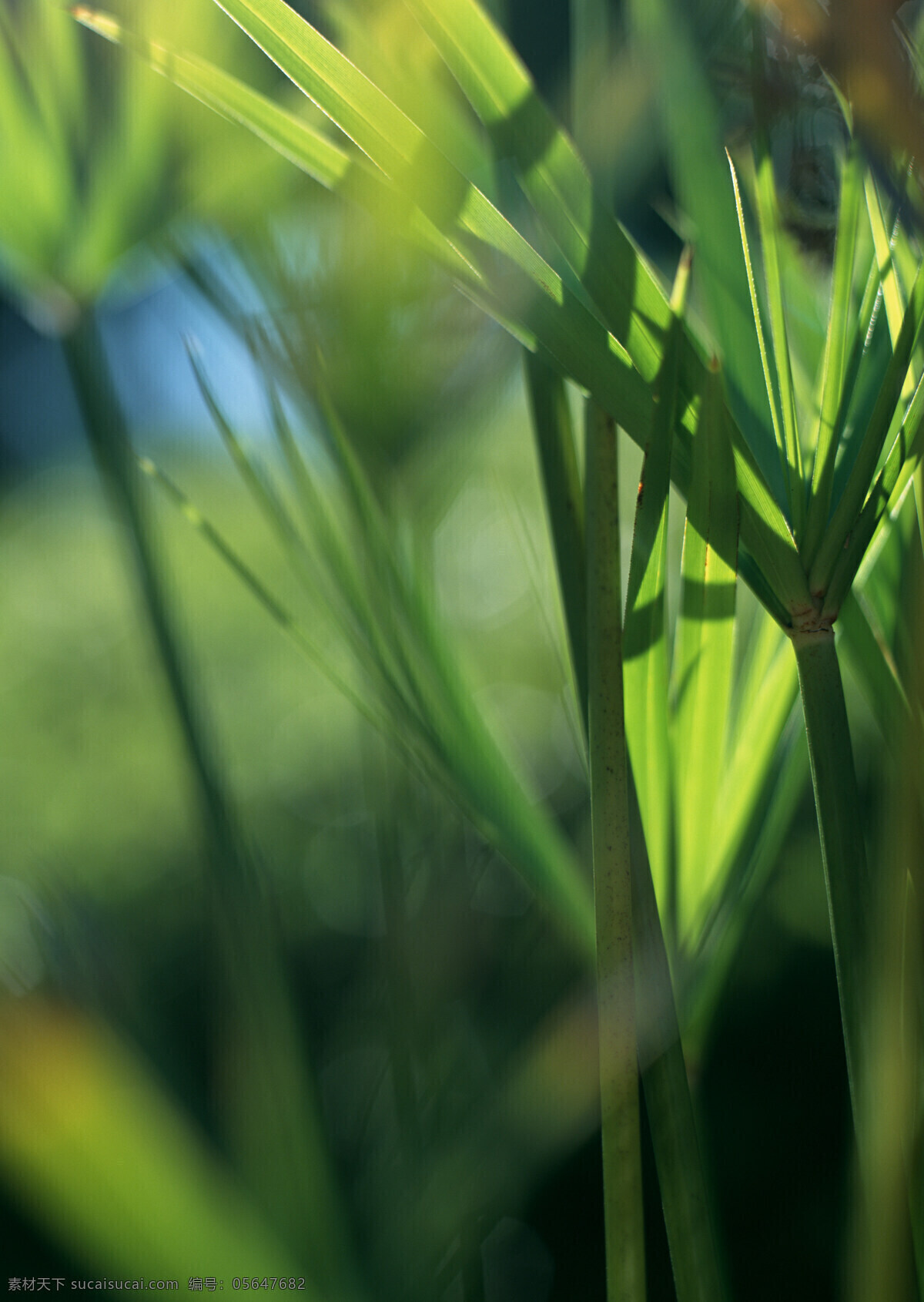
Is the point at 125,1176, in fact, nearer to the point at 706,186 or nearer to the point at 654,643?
the point at 654,643

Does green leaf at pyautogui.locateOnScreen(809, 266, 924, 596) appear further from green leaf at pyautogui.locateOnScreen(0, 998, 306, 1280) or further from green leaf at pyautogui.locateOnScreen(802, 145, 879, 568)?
green leaf at pyautogui.locateOnScreen(0, 998, 306, 1280)

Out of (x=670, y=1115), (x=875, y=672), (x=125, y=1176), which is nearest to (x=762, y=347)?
(x=875, y=672)

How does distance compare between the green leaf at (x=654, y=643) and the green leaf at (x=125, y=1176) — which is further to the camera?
the green leaf at (x=125, y=1176)

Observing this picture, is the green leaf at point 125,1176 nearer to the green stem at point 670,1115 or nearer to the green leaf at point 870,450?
the green stem at point 670,1115

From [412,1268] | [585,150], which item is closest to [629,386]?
[585,150]

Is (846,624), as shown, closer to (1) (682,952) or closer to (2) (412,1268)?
(1) (682,952)

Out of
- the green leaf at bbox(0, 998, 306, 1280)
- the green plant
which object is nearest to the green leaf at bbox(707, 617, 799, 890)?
the green plant

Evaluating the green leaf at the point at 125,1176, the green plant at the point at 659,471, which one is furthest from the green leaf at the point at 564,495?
the green leaf at the point at 125,1176
